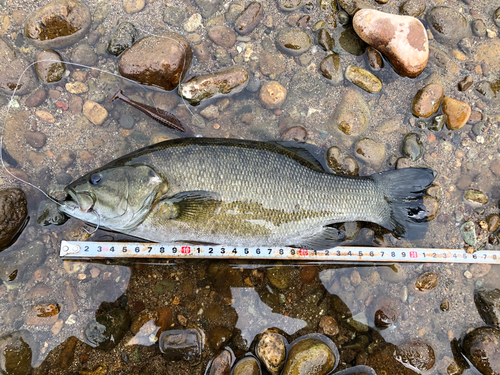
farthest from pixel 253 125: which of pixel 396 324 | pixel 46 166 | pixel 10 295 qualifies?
pixel 10 295

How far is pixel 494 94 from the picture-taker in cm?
388

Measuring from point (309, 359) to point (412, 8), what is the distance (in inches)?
175

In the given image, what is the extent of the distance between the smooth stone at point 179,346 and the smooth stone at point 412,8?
4766mm

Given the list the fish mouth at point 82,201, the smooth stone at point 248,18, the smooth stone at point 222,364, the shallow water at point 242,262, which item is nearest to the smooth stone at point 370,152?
the shallow water at point 242,262

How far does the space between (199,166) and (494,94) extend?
393 centimetres

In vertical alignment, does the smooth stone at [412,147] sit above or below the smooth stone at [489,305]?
above

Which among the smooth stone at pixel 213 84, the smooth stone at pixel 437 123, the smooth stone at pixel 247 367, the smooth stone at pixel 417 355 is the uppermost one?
the smooth stone at pixel 213 84

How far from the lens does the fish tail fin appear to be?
11.2ft

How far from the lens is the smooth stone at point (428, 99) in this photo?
147 inches

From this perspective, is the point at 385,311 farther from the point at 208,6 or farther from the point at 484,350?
the point at 208,6

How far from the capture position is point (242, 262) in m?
3.66

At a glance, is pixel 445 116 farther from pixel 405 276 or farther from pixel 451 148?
pixel 405 276

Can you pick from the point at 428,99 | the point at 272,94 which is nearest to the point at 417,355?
the point at 428,99

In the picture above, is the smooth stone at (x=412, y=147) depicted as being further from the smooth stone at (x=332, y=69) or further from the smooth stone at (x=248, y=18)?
the smooth stone at (x=248, y=18)
